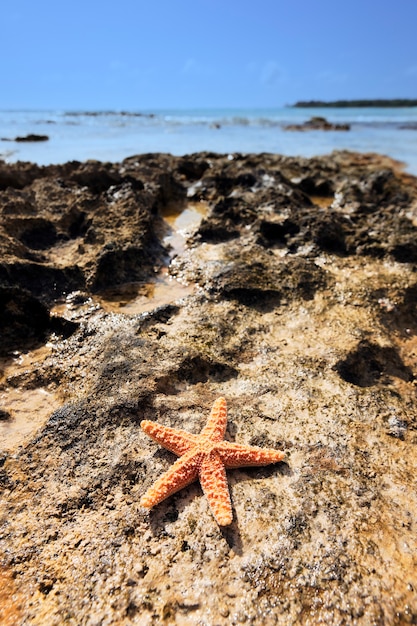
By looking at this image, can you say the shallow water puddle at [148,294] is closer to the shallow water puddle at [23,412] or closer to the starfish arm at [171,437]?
the shallow water puddle at [23,412]

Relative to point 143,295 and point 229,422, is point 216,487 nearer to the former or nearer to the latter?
point 229,422

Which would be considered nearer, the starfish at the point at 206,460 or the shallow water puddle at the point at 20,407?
the starfish at the point at 206,460

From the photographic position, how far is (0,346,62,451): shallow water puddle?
3.41m

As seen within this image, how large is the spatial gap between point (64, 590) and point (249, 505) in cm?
128

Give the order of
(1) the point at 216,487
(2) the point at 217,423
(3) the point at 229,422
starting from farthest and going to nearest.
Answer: (3) the point at 229,422, (2) the point at 217,423, (1) the point at 216,487

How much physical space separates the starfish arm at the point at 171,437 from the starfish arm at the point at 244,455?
0.77 feet

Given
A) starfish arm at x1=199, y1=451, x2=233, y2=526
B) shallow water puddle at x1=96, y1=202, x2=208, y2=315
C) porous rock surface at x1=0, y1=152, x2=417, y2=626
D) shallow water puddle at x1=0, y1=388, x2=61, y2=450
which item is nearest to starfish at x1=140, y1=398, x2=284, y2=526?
starfish arm at x1=199, y1=451, x2=233, y2=526

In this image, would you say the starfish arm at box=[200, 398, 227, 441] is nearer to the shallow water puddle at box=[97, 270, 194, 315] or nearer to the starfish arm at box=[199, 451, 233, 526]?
the starfish arm at box=[199, 451, 233, 526]

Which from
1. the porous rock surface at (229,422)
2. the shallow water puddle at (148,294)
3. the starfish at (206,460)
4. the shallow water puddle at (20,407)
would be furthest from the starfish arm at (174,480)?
the shallow water puddle at (148,294)

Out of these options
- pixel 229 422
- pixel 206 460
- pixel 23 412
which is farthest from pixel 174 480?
pixel 23 412

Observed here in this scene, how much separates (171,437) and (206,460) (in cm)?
33

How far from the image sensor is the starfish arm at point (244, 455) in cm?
295

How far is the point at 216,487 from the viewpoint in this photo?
2.77 metres

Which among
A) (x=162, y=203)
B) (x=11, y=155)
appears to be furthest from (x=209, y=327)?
Result: (x=11, y=155)
